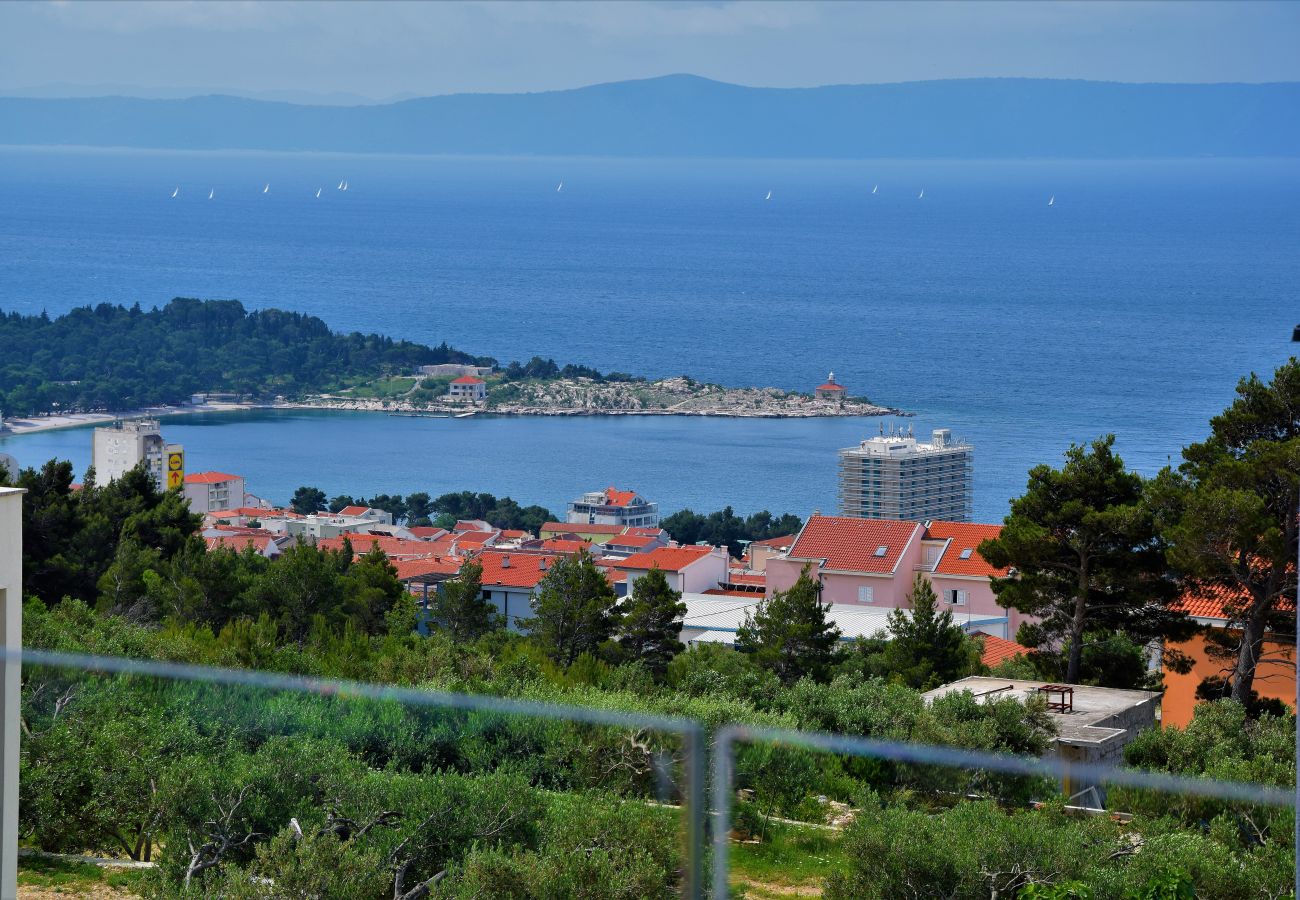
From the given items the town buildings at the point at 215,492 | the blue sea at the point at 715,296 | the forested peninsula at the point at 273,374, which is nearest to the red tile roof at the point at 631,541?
the blue sea at the point at 715,296

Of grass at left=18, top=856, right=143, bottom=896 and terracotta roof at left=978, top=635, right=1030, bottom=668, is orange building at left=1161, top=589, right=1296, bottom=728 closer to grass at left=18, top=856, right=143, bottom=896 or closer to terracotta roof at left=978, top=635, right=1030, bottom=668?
terracotta roof at left=978, top=635, right=1030, bottom=668

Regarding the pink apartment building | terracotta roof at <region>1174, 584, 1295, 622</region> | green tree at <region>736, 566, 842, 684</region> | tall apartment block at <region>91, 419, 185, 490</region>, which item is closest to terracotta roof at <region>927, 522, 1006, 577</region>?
the pink apartment building

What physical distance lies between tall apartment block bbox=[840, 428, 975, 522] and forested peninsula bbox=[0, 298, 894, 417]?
56.1 ft

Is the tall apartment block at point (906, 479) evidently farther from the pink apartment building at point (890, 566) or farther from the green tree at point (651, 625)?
the green tree at point (651, 625)

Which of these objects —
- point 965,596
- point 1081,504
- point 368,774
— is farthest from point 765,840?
point 965,596

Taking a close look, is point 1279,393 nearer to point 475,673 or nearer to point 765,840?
point 475,673

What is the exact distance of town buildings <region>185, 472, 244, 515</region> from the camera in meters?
47.9

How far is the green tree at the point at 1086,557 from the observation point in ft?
37.9

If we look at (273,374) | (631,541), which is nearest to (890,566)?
(631,541)

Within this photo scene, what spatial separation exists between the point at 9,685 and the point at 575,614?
12409 millimetres

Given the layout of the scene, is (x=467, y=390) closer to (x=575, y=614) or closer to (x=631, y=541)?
(x=631, y=541)

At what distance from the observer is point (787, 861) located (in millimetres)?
1941

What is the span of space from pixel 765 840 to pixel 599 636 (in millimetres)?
13068

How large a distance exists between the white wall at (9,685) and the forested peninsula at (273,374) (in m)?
66.1
